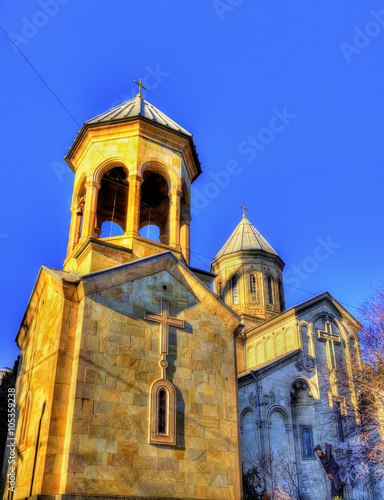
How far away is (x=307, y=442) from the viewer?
18031 mm

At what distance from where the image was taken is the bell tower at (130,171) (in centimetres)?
1081

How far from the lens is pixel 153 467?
817 cm

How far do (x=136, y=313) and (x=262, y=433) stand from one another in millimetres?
9967

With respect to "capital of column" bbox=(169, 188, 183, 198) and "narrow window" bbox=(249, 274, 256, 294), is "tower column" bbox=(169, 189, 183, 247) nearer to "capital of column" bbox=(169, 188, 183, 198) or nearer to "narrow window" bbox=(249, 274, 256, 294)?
"capital of column" bbox=(169, 188, 183, 198)

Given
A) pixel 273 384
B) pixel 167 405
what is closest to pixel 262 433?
pixel 273 384

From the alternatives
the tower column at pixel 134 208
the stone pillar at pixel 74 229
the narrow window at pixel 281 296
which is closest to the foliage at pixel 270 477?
the tower column at pixel 134 208

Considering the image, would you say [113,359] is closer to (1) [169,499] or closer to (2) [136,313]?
(2) [136,313]

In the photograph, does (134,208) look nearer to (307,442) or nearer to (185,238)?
(185,238)

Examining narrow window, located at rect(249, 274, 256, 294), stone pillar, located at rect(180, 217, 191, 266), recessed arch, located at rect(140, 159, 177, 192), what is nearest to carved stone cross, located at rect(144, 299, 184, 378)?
stone pillar, located at rect(180, 217, 191, 266)

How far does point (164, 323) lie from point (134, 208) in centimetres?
304

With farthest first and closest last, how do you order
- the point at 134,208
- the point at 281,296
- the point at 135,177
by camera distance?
the point at 281,296 < the point at 135,177 < the point at 134,208

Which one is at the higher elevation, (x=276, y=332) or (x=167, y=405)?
(x=276, y=332)

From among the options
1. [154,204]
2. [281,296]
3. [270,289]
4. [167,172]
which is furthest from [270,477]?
[281,296]

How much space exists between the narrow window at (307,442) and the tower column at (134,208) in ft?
38.7
